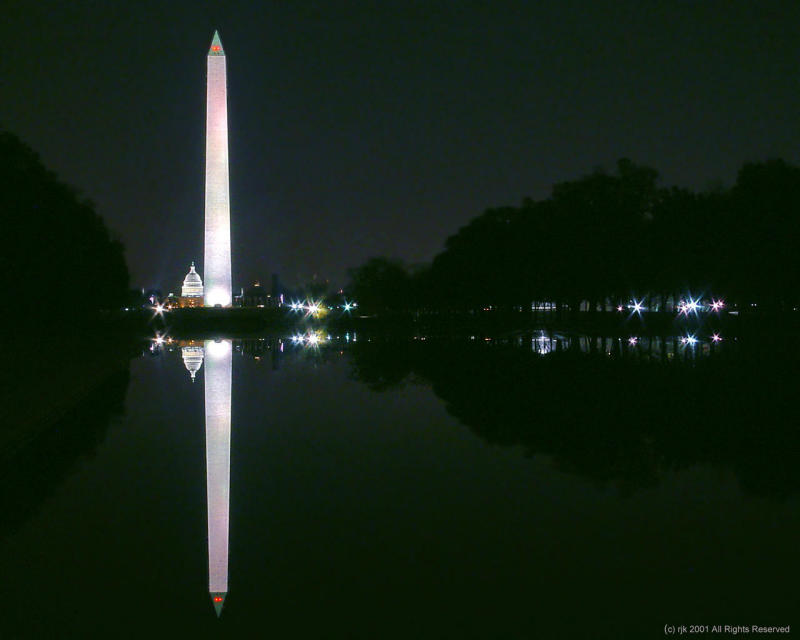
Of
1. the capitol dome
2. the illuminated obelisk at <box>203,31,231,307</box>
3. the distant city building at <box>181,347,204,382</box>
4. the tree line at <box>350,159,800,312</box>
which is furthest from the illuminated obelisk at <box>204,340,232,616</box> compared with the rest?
the capitol dome

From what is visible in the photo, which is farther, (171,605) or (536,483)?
(536,483)

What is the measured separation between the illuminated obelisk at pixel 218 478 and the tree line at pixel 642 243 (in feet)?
130

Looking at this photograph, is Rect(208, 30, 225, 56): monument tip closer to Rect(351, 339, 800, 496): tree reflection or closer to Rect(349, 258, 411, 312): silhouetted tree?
Rect(351, 339, 800, 496): tree reflection

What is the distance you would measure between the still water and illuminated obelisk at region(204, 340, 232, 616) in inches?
1.2

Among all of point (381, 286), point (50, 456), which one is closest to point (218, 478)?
point (50, 456)

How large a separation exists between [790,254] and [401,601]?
48.8 m

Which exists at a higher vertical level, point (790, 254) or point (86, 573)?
point (790, 254)

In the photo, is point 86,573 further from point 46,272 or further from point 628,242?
point 628,242

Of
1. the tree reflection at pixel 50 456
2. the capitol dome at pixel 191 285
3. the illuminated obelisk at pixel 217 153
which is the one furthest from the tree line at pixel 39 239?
the capitol dome at pixel 191 285

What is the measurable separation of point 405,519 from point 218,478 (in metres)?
2.69

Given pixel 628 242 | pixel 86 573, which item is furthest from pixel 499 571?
pixel 628 242

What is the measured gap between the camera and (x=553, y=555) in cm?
651

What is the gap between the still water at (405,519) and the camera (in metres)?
5.44

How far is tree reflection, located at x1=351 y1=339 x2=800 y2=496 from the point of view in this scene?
10.1 m
